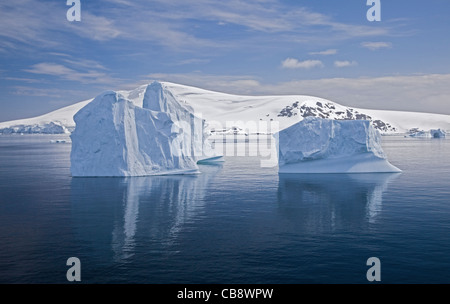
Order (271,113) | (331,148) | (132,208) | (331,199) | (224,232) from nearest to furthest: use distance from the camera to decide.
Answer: (224,232) → (132,208) → (331,199) → (331,148) → (271,113)

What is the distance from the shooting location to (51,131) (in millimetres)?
134625

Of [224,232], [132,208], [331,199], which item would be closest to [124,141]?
[132,208]

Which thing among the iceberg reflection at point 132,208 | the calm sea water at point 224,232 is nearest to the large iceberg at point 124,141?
the iceberg reflection at point 132,208

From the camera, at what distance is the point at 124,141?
2659 centimetres

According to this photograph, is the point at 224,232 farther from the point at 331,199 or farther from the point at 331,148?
the point at 331,148

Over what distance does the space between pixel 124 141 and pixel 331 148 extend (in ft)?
47.0

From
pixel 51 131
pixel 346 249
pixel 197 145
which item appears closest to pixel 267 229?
pixel 346 249

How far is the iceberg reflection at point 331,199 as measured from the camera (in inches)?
610

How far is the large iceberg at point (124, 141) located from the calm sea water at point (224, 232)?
277cm

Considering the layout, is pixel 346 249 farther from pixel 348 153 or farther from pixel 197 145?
pixel 197 145

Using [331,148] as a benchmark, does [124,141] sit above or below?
above

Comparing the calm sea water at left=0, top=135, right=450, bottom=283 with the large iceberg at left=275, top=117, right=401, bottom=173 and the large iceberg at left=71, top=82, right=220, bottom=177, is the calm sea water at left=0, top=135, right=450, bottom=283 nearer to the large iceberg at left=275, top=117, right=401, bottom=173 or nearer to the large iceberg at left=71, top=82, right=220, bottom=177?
the large iceberg at left=71, top=82, right=220, bottom=177

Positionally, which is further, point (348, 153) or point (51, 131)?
point (51, 131)

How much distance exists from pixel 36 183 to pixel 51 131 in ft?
388
